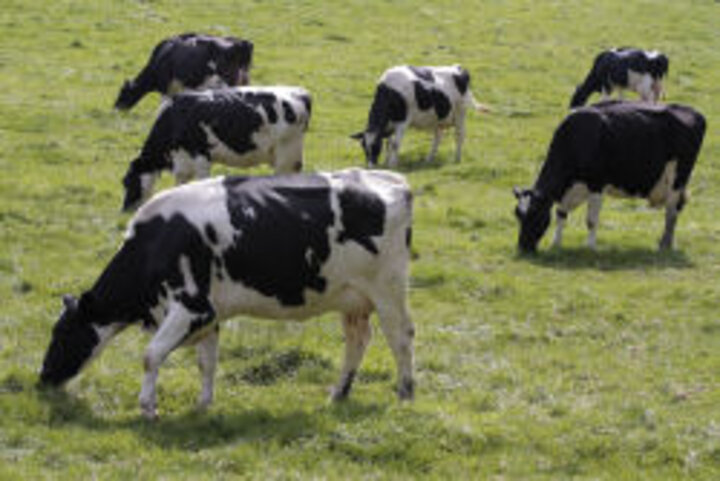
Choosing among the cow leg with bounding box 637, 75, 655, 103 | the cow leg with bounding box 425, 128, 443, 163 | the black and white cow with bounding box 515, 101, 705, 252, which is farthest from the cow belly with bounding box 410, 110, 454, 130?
the cow leg with bounding box 637, 75, 655, 103

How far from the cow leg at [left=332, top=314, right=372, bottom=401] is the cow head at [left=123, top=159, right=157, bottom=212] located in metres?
8.75

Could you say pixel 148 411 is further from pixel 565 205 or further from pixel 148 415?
pixel 565 205

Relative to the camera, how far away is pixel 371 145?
25.2 meters

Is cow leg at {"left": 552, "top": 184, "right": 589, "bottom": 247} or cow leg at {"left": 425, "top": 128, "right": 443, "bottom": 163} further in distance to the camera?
cow leg at {"left": 425, "top": 128, "right": 443, "bottom": 163}

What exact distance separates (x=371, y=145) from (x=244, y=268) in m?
14.8

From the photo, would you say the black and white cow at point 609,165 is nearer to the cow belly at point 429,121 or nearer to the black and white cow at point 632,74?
the cow belly at point 429,121

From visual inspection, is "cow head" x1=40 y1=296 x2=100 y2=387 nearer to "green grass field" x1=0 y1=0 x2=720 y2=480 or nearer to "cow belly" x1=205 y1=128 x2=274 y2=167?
"green grass field" x1=0 y1=0 x2=720 y2=480

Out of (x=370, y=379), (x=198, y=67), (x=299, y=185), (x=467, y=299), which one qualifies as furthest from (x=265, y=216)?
(x=198, y=67)

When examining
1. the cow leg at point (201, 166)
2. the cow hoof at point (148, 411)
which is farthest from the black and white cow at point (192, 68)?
the cow hoof at point (148, 411)

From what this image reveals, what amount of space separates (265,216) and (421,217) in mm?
10406

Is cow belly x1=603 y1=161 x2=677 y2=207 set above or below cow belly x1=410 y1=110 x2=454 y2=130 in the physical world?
above

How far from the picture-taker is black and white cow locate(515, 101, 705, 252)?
19281 millimetres

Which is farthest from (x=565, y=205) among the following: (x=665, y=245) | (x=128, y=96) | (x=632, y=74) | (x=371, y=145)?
(x=632, y=74)

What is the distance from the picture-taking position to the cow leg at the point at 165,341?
10281 millimetres
